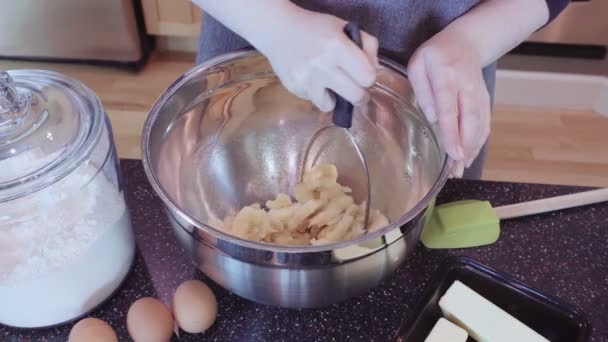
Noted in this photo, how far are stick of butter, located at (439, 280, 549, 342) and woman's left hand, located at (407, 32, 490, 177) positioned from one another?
0.12 meters

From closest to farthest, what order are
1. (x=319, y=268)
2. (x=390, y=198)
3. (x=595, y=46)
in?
(x=319, y=268)
(x=390, y=198)
(x=595, y=46)

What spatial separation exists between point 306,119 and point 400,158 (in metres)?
0.13

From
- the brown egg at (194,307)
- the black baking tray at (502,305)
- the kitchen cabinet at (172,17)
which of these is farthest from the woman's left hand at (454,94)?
the kitchen cabinet at (172,17)

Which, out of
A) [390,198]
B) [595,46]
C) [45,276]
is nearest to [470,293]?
[390,198]

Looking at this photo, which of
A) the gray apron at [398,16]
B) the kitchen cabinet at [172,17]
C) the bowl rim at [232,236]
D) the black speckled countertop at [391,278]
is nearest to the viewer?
the bowl rim at [232,236]

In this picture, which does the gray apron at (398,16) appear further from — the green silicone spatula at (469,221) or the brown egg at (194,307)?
the brown egg at (194,307)

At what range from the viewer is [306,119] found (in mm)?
708

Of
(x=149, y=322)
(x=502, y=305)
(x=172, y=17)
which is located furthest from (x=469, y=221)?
(x=172, y=17)

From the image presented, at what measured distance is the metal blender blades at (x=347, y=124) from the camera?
50cm

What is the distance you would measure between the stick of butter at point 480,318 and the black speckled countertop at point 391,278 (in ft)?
0.16

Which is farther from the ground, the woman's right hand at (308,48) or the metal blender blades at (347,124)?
the woman's right hand at (308,48)

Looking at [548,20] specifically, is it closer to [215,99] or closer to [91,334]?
[215,99]

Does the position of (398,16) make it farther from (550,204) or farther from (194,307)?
(194,307)

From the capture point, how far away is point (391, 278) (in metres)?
0.60
